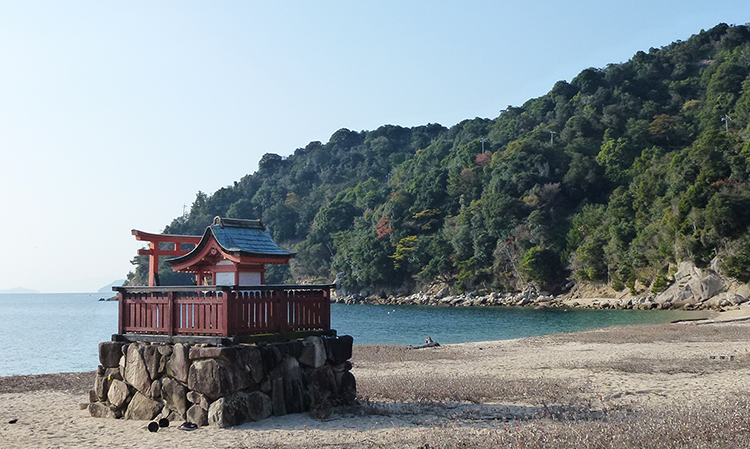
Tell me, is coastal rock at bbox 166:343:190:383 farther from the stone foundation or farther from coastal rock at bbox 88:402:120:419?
coastal rock at bbox 88:402:120:419

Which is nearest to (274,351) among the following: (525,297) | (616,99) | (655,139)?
(525,297)

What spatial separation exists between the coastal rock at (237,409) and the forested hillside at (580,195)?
46393mm

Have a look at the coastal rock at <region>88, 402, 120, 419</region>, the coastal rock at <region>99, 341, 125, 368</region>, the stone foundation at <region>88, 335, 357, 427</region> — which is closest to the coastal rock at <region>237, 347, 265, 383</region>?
the stone foundation at <region>88, 335, 357, 427</region>

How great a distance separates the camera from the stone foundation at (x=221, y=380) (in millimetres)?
10547

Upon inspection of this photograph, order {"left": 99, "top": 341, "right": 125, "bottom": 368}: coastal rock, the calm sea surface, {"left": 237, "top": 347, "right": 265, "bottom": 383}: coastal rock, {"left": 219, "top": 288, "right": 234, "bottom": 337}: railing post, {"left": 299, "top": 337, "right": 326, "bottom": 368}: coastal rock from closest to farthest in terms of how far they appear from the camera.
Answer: {"left": 237, "top": 347, "right": 265, "bottom": 383}: coastal rock
{"left": 219, "top": 288, "right": 234, "bottom": 337}: railing post
{"left": 299, "top": 337, "right": 326, "bottom": 368}: coastal rock
{"left": 99, "top": 341, "right": 125, "bottom": 368}: coastal rock
the calm sea surface

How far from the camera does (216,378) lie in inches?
410

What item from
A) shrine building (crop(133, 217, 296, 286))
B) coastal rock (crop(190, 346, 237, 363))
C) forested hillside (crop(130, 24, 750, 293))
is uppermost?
forested hillside (crop(130, 24, 750, 293))

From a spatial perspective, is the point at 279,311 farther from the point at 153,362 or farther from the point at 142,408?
the point at 142,408

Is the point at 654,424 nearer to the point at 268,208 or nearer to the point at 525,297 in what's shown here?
the point at 525,297

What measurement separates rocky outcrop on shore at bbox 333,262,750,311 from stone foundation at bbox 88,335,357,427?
42.5 meters

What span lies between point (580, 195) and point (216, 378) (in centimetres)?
7537

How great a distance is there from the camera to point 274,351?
11141 mm

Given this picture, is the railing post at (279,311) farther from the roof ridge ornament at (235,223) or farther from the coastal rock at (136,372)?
the coastal rock at (136,372)

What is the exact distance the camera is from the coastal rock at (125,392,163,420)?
11.4 meters
